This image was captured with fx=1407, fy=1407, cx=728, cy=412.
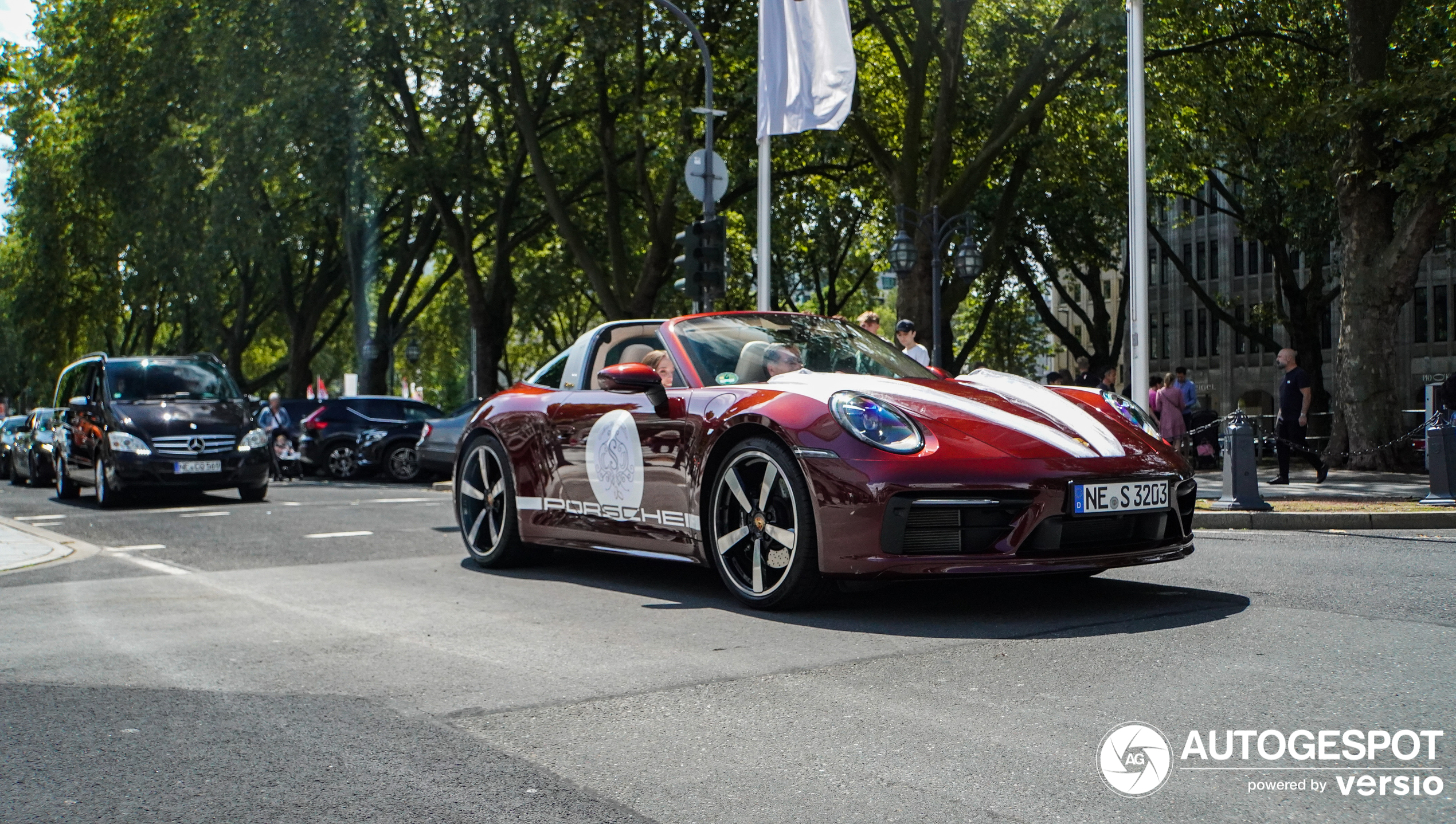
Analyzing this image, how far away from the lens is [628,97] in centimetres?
2509

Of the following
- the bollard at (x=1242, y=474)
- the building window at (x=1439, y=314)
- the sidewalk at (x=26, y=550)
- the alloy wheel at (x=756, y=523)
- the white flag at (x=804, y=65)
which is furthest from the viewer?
the building window at (x=1439, y=314)

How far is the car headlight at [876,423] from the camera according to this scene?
227 inches

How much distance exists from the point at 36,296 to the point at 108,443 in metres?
31.5

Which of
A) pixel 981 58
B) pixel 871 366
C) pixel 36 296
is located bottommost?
pixel 871 366

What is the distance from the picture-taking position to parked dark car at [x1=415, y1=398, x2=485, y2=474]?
2138 cm

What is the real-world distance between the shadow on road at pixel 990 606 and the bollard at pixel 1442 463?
6.35 m

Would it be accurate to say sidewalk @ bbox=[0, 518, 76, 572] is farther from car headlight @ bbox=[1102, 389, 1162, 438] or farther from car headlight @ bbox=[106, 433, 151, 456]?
car headlight @ bbox=[1102, 389, 1162, 438]

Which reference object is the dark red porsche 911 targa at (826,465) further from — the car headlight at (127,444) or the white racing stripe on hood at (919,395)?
the car headlight at (127,444)

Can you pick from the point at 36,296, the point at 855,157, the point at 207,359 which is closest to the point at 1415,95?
the point at 855,157

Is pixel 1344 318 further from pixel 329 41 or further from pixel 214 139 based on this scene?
pixel 214 139

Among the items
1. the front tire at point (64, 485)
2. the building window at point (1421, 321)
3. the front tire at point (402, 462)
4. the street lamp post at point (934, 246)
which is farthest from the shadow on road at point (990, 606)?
the building window at point (1421, 321)

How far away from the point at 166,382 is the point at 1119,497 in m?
14.7

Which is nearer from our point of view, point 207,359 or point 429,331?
point 207,359

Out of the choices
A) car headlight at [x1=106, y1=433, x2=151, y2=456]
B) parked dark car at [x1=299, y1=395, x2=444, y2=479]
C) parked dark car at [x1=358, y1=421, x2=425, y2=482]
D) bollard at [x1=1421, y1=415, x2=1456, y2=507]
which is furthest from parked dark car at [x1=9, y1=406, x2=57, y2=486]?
bollard at [x1=1421, y1=415, x2=1456, y2=507]
